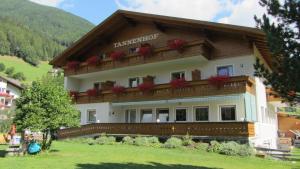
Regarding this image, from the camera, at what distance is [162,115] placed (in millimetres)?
27328

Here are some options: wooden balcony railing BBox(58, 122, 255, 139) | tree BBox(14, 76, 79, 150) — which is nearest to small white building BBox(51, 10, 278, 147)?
wooden balcony railing BBox(58, 122, 255, 139)

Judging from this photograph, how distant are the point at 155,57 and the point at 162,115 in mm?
4940

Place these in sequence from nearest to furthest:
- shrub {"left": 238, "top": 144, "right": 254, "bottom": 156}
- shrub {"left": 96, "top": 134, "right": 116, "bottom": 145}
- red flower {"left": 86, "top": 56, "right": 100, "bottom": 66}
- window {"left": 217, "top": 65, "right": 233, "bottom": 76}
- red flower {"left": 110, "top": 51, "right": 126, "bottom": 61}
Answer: shrub {"left": 238, "top": 144, "right": 254, "bottom": 156} < shrub {"left": 96, "top": 134, "right": 116, "bottom": 145} < window {"left": 217, "top": 65, "right": 233, "bottom": 76} < red flower {"left": 110, "top": 51, "right": 126, "bottom": 61} < red flower {"left": 86, "top": 56, "right": 100, "bottom": 66}

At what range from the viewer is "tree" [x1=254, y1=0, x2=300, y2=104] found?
927cm

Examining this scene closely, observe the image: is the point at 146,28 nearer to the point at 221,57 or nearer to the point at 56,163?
the point at 221,57

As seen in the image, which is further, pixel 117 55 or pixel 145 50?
pixel 117 55

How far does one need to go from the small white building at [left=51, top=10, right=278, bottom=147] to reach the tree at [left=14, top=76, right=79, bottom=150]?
941 cm

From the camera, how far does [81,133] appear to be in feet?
90.6

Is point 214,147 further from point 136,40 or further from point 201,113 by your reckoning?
point 136,40

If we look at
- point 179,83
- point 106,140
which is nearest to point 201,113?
point 179,83

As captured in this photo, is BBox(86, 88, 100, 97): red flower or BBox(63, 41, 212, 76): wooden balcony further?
BBox(86, 88, 100, 97): red flower

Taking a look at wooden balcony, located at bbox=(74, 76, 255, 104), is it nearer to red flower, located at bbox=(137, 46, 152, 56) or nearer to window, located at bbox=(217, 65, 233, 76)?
window, located at bbox=(217, 65, 233, 76)

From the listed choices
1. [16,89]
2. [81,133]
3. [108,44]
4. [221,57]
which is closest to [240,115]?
[221,57]

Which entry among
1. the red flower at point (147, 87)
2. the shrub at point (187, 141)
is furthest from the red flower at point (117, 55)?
the shrub at point (187, 141)
